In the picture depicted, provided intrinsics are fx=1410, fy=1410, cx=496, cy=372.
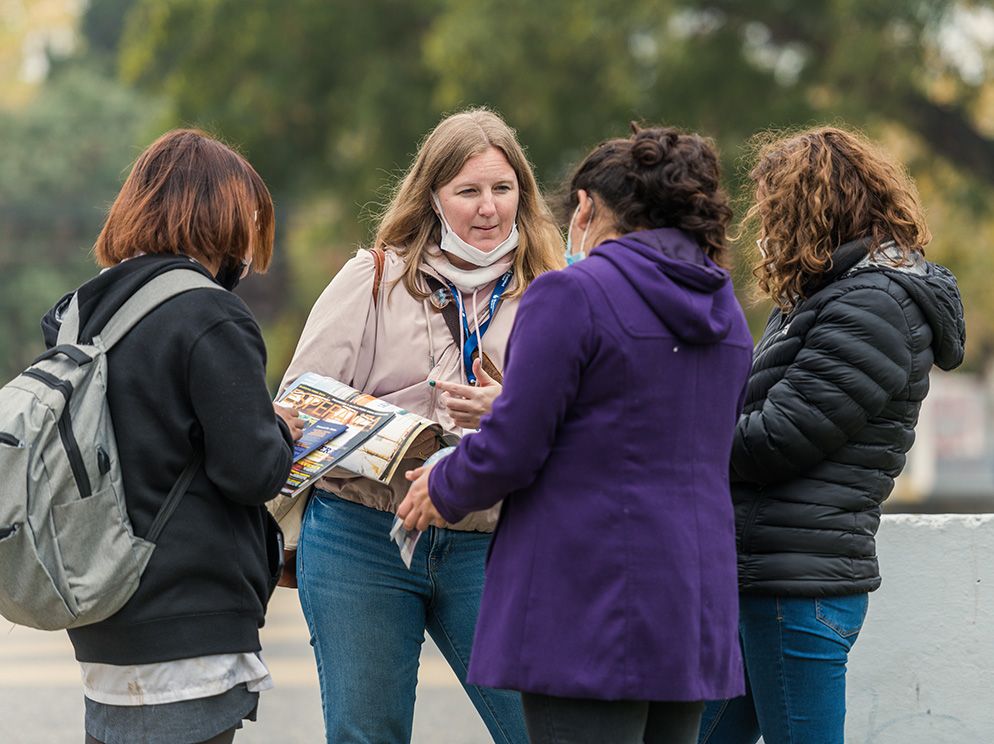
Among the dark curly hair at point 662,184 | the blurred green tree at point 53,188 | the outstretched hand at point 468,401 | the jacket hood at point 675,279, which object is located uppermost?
the dark curly hair at point 662,184

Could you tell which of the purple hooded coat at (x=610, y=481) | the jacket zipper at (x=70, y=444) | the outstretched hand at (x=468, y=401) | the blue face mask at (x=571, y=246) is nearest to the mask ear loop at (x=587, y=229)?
the blue face mask at (x=571, y=246)

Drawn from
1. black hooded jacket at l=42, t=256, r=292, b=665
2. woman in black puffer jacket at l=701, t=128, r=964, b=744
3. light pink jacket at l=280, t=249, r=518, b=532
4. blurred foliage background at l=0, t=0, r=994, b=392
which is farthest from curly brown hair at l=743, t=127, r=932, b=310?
blurred foliage background at l=0, t=0, r=994, b=392

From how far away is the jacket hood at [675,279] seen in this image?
8.29ft

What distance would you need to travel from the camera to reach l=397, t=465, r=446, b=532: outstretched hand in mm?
2773

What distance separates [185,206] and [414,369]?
2.47 ft

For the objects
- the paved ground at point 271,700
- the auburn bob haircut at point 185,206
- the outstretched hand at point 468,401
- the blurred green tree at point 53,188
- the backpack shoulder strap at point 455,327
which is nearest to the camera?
the auburn bob haircut at point 185,206

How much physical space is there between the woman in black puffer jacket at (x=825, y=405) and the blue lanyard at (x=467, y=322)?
25.3 inches

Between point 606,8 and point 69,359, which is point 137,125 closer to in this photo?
point 606,8

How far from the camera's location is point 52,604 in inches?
103

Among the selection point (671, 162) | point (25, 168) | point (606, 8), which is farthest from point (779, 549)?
point (25, 168)

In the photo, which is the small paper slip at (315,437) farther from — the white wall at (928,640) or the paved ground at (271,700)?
the paved ground at (271,700)

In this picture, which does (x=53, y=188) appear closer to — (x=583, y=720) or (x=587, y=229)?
(x=587, y=229)

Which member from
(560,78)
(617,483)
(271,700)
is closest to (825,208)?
(617,483)

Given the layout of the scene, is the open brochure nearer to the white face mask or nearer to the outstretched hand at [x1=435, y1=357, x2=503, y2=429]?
the outstretched hand at [x1=435, y1=357, x2=503, y2=429]
